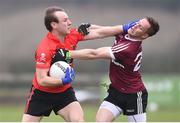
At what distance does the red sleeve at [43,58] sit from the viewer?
922cm

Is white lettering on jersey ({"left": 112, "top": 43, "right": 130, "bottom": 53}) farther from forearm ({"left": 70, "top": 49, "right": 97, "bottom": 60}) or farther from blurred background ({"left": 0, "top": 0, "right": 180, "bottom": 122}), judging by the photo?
blurred background ({"left": 0, "top": 0, "right": 180, "bottom": 122})

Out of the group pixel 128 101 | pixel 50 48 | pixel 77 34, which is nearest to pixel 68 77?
pixel 50 48

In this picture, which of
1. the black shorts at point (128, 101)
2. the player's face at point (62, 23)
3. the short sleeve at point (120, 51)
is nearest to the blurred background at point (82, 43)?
the black shorts at point (128, 101)

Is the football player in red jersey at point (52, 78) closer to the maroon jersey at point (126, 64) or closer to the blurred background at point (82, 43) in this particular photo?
the maroon jersey at point (126, 64)

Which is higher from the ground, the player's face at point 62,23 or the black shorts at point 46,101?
the player's face at point 62,23

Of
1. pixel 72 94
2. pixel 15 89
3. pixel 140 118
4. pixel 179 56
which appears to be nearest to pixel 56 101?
pixel 72 94

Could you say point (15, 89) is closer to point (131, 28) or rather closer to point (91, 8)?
point (91, 8)

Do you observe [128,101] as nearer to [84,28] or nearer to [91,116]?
[84,28]

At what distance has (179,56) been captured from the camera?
78.9ft

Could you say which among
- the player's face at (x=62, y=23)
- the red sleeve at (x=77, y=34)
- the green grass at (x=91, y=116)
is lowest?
the green grass at (x=91, y=116)

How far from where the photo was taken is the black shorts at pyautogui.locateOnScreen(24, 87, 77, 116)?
9547 mm

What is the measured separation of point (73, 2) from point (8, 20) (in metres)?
2.25

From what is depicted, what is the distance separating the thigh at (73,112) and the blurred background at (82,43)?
38.3 ft

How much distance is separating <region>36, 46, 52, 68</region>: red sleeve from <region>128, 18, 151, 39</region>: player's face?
1.11m
